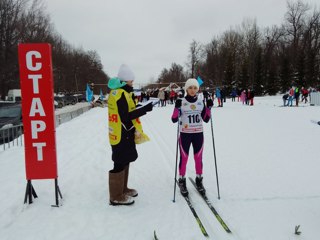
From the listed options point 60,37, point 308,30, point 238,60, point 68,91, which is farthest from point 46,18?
point 308,30

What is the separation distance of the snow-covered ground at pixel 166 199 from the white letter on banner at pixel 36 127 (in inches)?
45.4

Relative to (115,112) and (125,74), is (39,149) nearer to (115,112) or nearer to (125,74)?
(115,112)

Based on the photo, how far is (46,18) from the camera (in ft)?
141

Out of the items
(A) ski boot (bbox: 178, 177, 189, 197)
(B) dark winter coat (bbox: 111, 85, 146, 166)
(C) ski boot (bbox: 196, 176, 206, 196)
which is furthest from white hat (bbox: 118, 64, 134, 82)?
(C) ski boot (bbox: 196, 176, 206, 196)

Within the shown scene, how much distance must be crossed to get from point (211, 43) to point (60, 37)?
39.2 meters

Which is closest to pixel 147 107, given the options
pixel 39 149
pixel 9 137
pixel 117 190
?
pixel 117 190

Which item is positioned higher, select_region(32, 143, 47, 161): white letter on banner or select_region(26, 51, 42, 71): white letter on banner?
select_region(26, 51, 42, 71): white letter on banner

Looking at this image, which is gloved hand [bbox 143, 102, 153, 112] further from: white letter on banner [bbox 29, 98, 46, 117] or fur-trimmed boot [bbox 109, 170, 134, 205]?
white letter on banner [bbox 29, 98, 46, 117]

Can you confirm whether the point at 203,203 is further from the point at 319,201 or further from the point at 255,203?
the point at 319,201

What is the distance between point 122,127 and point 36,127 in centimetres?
130

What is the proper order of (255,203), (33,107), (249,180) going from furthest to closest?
(249,180) → (255,203) → (33,107)

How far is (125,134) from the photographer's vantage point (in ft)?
14.0

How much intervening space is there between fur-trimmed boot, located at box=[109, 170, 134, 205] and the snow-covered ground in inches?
4.0

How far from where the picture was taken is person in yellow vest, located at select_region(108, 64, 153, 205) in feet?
13.7
